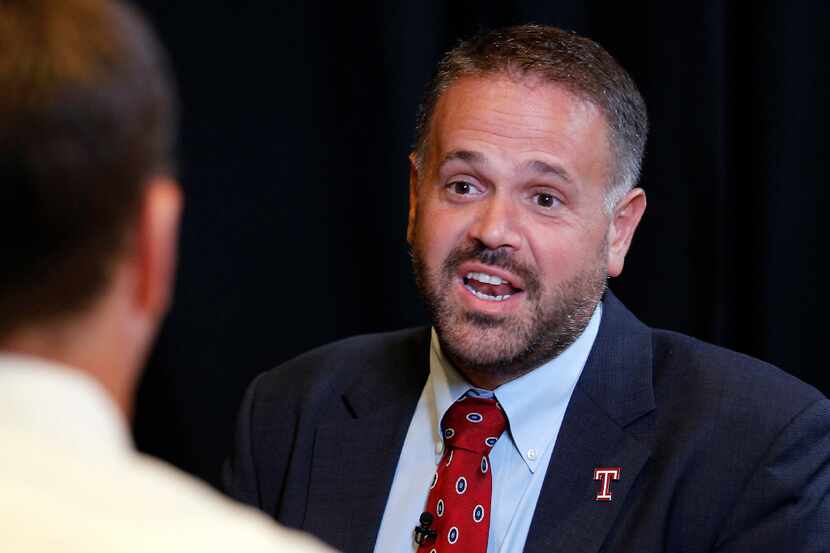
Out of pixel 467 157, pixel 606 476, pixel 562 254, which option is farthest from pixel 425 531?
pixel 467 157

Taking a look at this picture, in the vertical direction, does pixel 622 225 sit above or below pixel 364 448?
above

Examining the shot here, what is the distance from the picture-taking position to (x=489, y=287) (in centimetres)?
217

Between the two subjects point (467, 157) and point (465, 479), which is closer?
point (465, 479)

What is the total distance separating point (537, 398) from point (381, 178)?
115cm

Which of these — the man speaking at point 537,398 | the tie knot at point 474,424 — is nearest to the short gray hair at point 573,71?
the man speaking at point 537,398

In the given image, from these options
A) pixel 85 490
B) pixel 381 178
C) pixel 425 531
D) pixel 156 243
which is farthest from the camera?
pixel 381 178

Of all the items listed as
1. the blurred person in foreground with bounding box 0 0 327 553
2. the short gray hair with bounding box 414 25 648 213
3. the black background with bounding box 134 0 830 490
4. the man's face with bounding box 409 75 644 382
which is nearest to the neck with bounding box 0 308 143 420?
the blurred person in foreground with bounding box 0 0 327 553

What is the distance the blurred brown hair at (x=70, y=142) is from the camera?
853 mm

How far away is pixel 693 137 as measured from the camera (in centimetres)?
288

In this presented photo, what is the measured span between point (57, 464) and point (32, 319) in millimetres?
123

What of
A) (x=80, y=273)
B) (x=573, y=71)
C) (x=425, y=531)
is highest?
(x=573, y=71)

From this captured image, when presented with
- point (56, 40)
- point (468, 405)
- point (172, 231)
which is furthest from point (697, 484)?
point (56, 40)

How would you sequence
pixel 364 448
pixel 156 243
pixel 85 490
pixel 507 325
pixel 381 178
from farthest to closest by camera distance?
pixel 381 178 < pixel 364 448 < pixel 507 325 < pixel 156 243 < pixel 85 490

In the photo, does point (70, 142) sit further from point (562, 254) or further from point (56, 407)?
point (562, 254)
